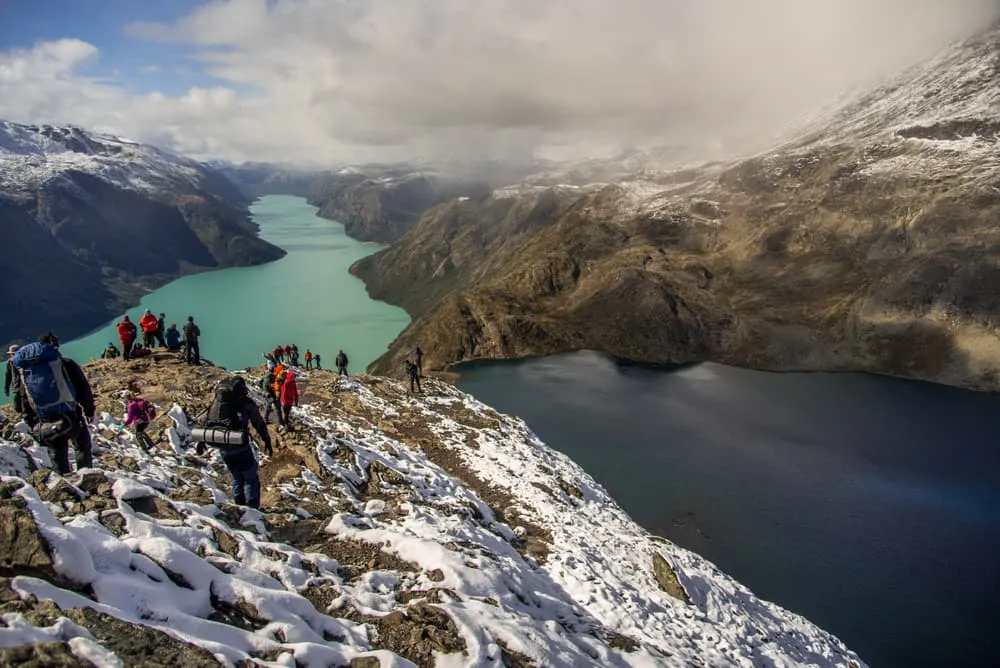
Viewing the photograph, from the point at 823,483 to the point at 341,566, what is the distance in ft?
211

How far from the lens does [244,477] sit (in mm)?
15391

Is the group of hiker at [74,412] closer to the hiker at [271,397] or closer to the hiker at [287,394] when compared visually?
the hiker at [287,394]

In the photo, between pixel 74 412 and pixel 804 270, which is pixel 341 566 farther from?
pixel 804 270

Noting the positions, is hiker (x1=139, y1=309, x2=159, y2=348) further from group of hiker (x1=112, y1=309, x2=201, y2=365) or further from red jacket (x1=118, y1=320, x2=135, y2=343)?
red jacket (x1=118, y1=320, x2=135, y2=343)

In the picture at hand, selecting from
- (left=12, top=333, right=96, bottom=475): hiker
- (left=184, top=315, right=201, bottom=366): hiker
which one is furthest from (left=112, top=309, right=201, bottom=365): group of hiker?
(left=12, top=333, right=96, bottom=475): hiker

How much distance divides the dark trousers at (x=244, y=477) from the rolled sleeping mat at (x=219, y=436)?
22.3 inches

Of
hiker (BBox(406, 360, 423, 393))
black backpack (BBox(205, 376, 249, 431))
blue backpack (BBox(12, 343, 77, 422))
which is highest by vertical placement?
blue backpack (BBox(12, 343, 77, 422))

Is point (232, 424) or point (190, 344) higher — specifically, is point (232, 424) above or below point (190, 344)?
above

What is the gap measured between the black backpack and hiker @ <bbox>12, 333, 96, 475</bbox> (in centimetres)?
288

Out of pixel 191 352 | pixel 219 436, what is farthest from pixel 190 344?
pixel 219 436

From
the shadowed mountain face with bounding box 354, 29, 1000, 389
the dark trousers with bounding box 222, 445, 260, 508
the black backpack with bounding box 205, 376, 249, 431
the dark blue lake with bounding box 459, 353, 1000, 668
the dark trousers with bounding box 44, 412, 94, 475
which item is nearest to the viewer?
the dark trousers with bounding box 44, 412, 94, 475

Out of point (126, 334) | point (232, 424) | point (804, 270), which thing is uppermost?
point (232, 424)

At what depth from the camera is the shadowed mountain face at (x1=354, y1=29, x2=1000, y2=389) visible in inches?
4791

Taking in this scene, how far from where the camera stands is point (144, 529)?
10.9 m
